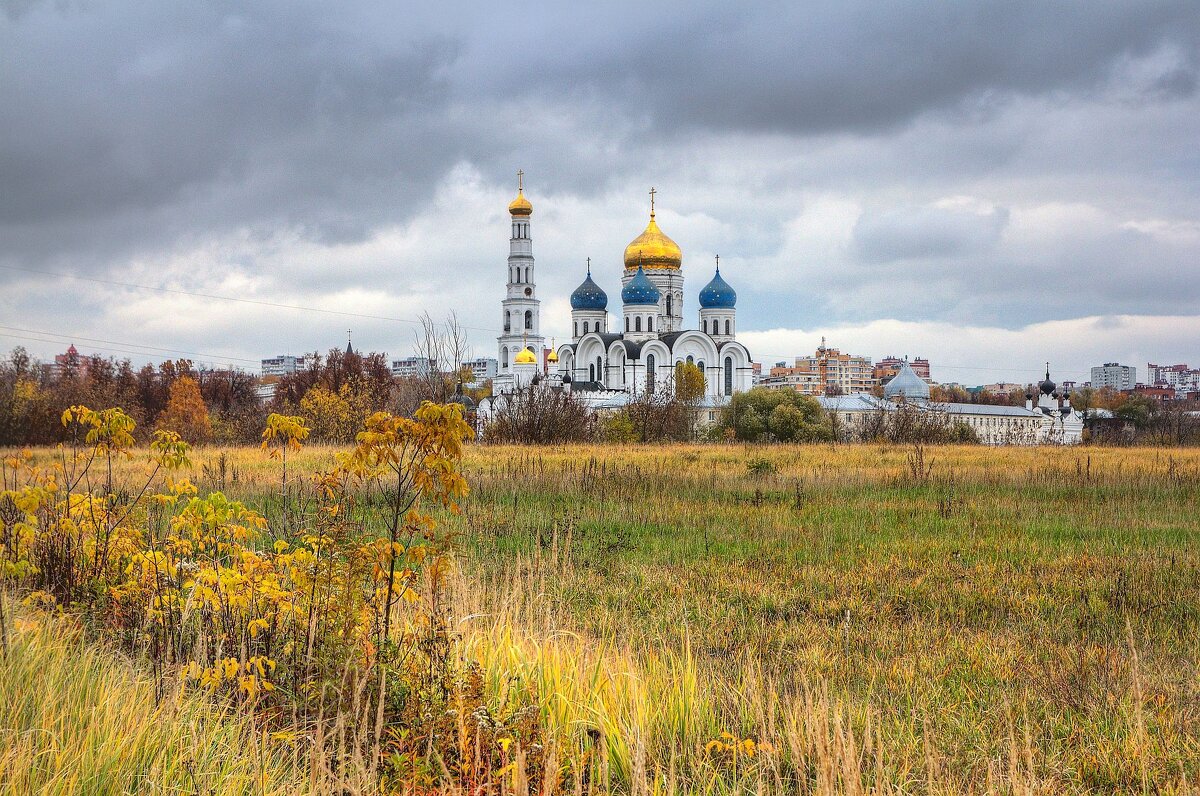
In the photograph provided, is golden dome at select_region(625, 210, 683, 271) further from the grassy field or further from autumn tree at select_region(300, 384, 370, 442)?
the grassy field

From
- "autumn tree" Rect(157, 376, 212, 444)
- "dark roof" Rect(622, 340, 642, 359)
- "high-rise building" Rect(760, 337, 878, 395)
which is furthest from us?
"high-rise building" Rect(760, 337, 878, 395)

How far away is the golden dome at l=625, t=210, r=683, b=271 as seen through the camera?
230 feet

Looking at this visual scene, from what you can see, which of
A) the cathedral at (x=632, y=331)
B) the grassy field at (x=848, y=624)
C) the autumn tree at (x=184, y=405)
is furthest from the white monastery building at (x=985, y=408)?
the grassy field at (x=848, y=624)

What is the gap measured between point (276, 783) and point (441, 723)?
69cm

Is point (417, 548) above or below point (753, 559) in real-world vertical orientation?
above

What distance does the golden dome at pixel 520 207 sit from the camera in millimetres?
72625

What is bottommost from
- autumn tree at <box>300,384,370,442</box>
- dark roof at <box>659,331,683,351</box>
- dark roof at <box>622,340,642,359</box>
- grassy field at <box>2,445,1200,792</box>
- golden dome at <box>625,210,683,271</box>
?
grassy field at <box>2,445,1200,792</box>

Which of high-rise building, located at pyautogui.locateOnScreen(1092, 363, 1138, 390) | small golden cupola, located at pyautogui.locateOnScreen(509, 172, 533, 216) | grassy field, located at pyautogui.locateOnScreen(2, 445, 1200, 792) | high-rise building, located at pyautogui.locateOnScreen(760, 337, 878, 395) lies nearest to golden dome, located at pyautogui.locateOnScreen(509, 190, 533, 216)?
small golden cupola, located at pyautogui.locateOnScreen(509, 172, 533, 216)

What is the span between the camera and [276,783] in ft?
12.7

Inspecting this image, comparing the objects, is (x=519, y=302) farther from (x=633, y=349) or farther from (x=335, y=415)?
(x=335, y=415)

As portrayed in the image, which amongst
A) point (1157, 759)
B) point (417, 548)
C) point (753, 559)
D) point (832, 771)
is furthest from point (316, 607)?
point (753, 559)

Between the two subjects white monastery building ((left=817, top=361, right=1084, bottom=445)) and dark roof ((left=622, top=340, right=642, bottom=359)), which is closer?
white monastery building ((left=817, top=361, right=1084, bottom=445))

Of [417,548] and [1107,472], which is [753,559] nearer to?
[417,548]

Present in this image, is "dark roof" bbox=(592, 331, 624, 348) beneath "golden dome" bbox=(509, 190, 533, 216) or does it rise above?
beneath
